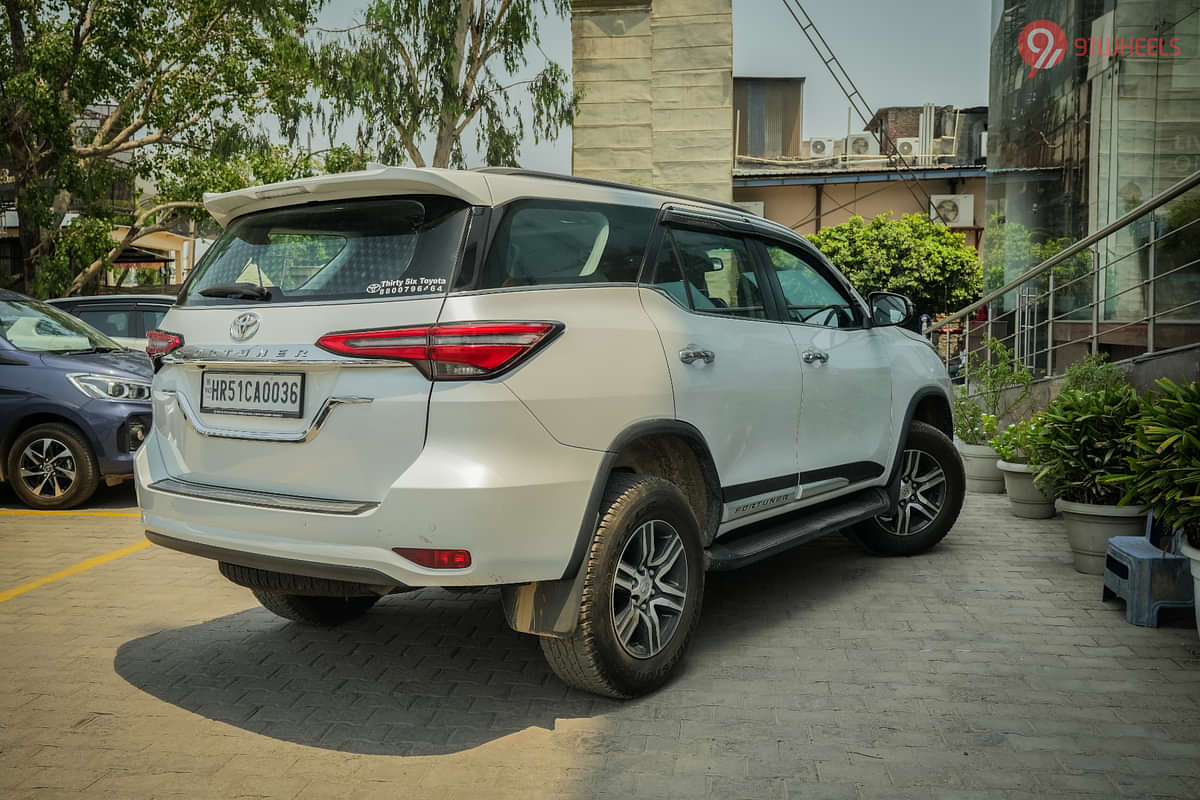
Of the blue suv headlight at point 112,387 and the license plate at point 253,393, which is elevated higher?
the license plate at point 253,393

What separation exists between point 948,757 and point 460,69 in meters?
23.2

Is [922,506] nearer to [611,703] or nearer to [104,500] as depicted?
[611,703]

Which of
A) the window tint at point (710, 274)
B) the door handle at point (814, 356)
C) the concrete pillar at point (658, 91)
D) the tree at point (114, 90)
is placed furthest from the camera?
the concrete pillar at point (658, 91)

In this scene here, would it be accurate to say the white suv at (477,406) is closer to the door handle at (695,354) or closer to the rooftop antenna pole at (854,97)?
the door handle at (695,354)

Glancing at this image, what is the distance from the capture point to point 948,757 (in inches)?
136

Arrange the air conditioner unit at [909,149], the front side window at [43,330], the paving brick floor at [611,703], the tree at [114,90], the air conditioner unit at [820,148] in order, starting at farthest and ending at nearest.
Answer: the air conditioner unit at [820,148] → the air conditioner unit at [909,149] → the tree at [114,90] → the front side window at [43,330] → the paving brick floor at [611,703]

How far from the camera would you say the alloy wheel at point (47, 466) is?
8.48m

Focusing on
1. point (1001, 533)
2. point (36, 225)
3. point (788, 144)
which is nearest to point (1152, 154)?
point (1001, 533)

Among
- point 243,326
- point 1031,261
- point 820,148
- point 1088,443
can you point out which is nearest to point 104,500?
point 243,326

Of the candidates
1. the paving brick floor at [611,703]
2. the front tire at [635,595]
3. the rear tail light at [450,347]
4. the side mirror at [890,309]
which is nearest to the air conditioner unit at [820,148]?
the side mirror at [890,309]

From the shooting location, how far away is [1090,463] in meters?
5.84

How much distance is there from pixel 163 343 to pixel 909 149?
44.3 m

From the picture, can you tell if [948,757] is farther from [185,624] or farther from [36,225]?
[36,225]

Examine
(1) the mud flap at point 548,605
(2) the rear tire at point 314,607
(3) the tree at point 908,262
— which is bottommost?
(2) the rear tire at point 314,607
